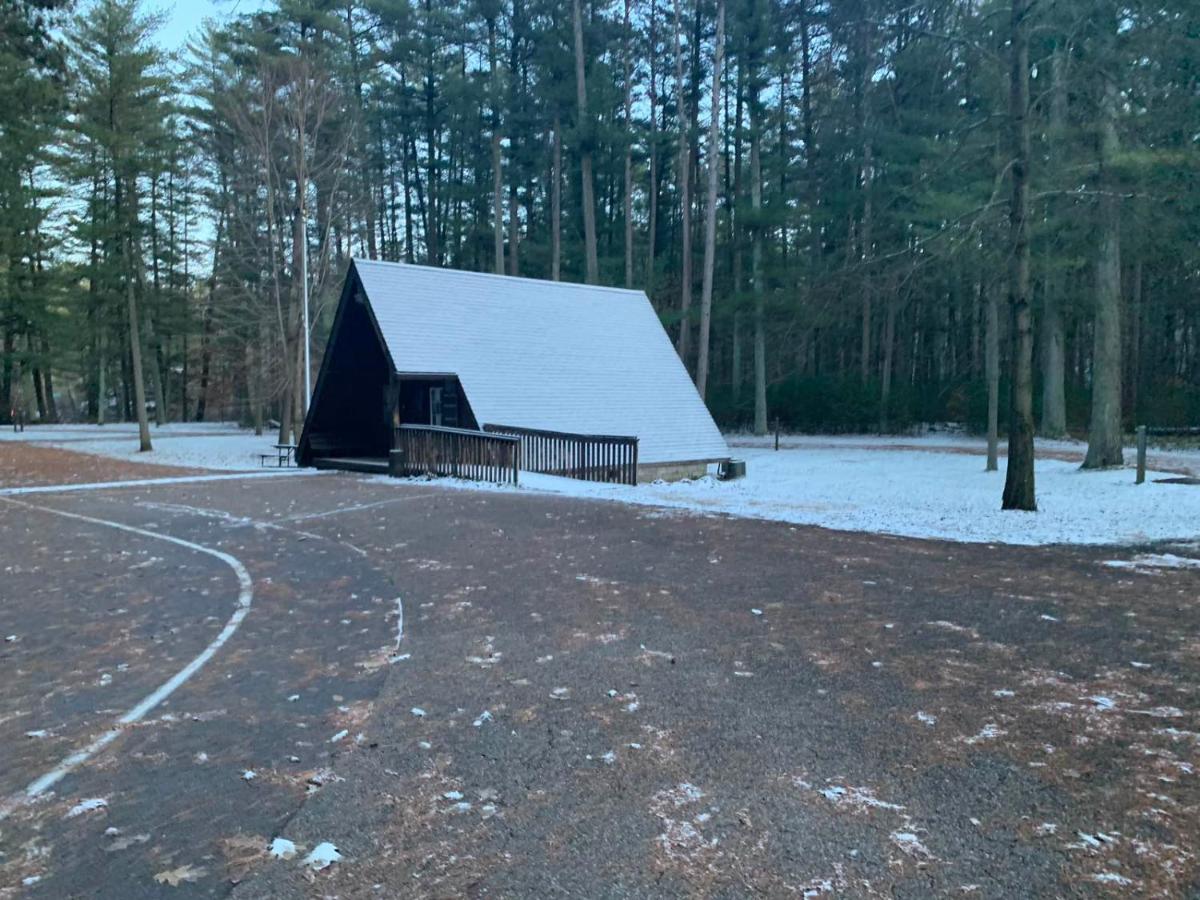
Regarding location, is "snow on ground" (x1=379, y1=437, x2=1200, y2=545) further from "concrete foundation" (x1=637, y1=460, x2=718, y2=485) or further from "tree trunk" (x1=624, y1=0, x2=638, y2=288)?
"tree trunk" (x1=624, y1=0, x2=638, y2=288)

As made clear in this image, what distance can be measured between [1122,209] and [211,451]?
2570 centimetres

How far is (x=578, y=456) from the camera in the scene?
17.7 meters

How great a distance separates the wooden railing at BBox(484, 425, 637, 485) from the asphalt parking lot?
29.0 feet

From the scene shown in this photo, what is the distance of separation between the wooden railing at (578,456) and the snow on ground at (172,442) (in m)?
8.34

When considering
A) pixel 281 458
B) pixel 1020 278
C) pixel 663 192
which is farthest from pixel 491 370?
pixel 663 192

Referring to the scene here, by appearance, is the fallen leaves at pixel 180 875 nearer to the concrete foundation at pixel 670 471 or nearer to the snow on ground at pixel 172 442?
the concrete foundation at pixel 670 471

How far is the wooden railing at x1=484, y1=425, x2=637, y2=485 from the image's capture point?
57.3ft

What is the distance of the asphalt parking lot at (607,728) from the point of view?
308 cm

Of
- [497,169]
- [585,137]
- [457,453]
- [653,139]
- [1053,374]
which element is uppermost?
[653,139]

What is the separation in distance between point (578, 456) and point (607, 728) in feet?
43.9

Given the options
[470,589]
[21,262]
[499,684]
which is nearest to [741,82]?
[470,589]

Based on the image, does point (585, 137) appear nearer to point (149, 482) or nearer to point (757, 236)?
point (757, 236)

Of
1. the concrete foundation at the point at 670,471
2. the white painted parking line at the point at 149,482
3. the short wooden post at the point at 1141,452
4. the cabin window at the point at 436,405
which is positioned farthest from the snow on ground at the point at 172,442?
the short wooden post at the point at 1141,452

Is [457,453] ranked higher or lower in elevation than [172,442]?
higher
